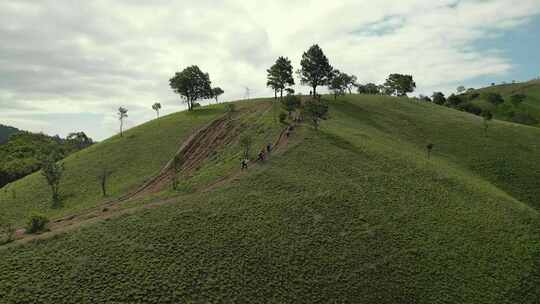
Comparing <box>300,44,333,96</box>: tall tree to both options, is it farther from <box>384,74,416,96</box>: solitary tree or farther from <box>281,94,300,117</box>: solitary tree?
<box>384,74,416,96</box>: solitary tree

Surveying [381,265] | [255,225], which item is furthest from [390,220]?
[255,225]

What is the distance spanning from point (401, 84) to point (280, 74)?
80078 millimetres

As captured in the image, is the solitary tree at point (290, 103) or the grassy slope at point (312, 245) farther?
the solitary tree at point (290, 103)

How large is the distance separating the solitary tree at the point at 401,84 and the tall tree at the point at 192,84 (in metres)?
93.6

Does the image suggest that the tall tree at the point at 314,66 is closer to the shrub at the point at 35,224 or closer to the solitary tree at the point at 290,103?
the solitary tree at the point at 290,103

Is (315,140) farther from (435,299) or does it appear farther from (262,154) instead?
(435,299)

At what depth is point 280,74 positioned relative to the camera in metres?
102

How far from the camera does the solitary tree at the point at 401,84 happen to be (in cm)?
15462

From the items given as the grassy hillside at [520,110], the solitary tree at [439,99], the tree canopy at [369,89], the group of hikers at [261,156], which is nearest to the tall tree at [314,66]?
the group of hikers at [261,156]

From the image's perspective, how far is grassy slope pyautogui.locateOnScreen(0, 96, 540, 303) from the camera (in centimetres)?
3022

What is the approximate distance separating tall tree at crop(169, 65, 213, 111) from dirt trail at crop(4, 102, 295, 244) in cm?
2375

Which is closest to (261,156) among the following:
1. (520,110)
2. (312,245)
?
(312,245)

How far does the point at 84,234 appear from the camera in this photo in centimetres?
3522

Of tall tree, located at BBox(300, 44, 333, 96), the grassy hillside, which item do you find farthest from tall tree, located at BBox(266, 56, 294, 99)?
the grassy hillside
